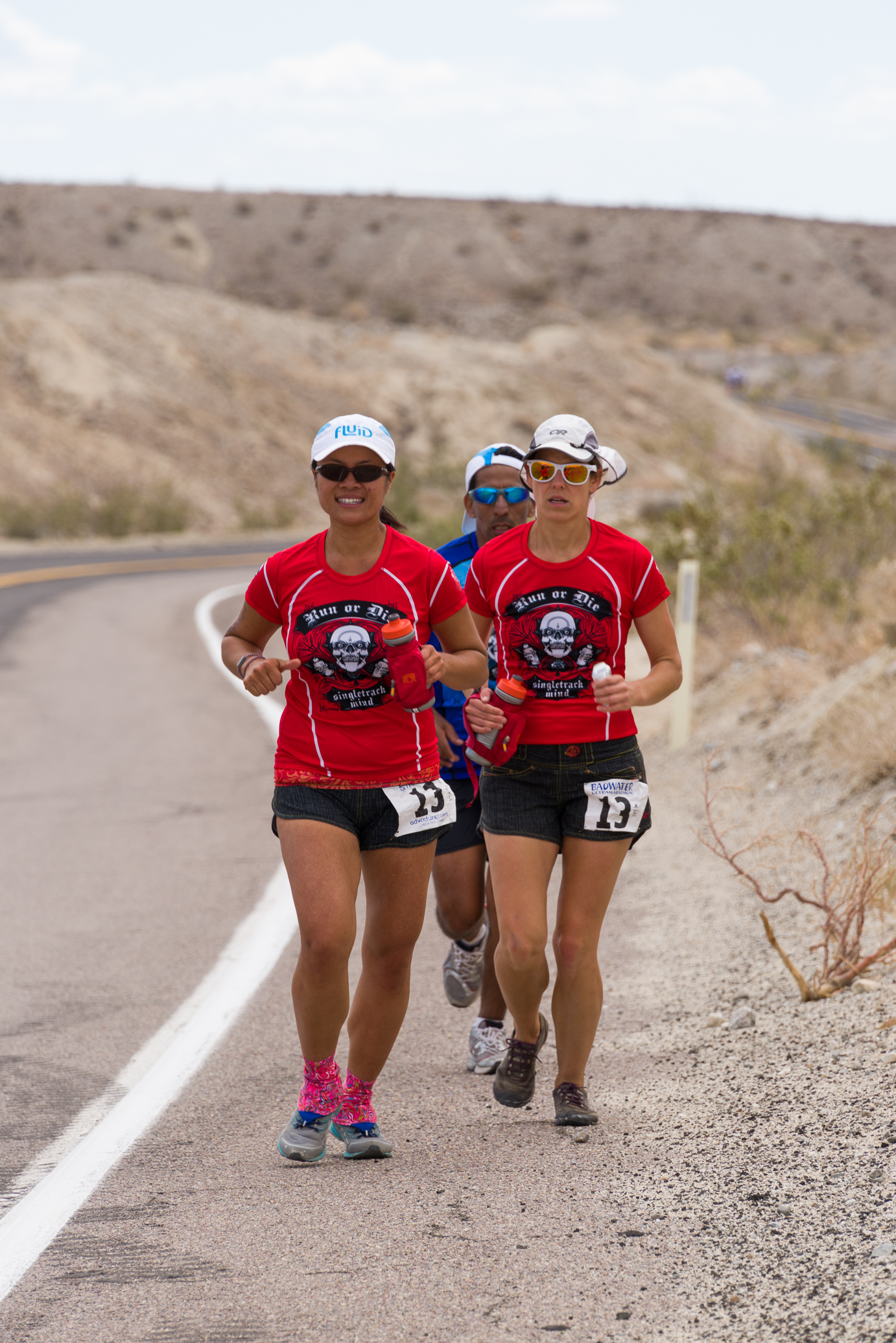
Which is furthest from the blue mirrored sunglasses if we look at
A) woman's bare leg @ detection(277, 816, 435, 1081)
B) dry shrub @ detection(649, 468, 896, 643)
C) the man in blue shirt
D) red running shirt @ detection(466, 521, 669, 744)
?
dry shrub @ detection(649, 468, 896, 643)

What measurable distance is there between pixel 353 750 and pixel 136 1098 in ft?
4.98

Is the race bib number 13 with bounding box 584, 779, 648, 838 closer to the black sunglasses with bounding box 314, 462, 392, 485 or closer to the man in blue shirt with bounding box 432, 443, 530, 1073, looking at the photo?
the man in blue shirt with bounding box 432, 443, 530, 1073

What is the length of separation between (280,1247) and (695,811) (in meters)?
5.71

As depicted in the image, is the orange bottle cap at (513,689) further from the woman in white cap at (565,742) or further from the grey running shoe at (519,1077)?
the grey running shoe at (519,1077)

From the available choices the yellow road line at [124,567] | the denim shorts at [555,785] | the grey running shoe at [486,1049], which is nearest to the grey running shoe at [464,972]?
the grey running shoe at [486,1049]

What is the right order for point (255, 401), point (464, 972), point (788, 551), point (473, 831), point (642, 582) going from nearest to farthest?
point (642, 582), point (473, 831), point (464, 972), point (788, 551), point (255, 401)

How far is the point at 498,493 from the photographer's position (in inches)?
198

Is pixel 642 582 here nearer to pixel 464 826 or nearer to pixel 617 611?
pixel 617 611

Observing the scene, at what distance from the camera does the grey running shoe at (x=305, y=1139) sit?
13.0ft

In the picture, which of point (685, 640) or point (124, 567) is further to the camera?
point (124, 567)

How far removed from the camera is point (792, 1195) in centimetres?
365

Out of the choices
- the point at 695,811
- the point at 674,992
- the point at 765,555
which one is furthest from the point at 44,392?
the point at 674,992

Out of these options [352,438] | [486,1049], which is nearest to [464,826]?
[486,1049]

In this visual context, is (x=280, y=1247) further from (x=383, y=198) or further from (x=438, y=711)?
(x=383, y=198)
